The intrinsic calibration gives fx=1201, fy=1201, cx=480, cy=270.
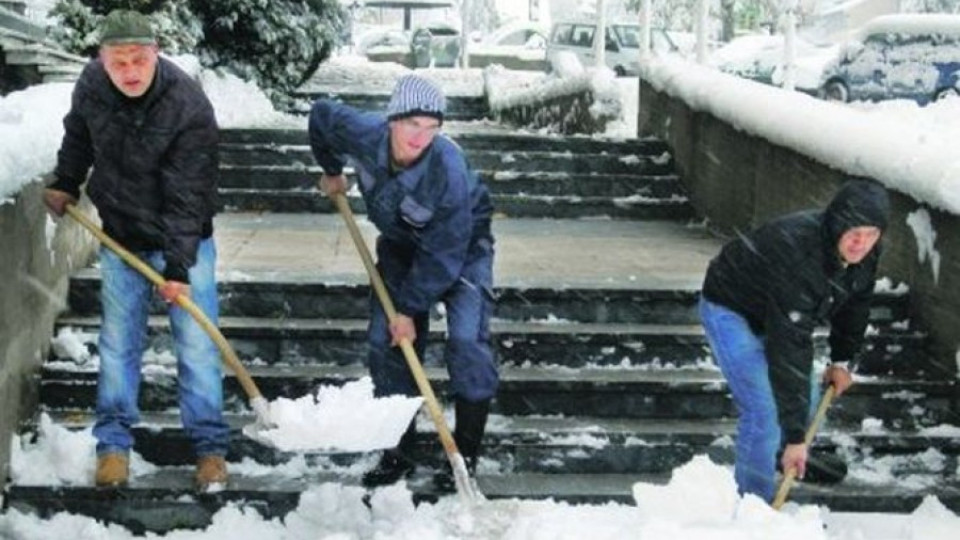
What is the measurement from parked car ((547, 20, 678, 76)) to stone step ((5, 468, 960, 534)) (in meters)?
21.7

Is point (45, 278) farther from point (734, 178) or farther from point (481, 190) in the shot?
point (734, 178)

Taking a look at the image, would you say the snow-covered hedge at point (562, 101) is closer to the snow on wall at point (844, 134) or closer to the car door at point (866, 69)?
the snow on wall at point (844, 134)

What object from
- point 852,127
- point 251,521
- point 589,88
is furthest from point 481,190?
point 589,88

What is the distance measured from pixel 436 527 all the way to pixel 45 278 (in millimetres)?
2292

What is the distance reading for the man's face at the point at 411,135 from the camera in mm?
4258

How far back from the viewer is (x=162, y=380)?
17.7ft

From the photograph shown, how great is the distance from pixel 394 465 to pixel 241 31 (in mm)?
10492

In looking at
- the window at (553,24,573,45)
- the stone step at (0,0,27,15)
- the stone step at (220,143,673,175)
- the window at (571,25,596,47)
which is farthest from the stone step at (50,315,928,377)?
the window at (553,24,573,45)

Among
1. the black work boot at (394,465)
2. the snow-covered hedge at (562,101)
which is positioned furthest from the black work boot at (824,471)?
the snow-covered hedge at (562,101)

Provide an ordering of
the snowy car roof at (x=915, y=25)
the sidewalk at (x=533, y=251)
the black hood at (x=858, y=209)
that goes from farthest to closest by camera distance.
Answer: the snowy car roof at (x=915, y=25), the sidewalk at (x=533, y=251), the black hood at (x=858, y=209)

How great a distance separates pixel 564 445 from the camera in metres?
5.18

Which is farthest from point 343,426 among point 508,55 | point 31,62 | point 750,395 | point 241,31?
point 508,55

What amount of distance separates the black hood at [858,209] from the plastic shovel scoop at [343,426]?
1615 millimetres

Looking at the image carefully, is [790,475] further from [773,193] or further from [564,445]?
[773,193]
